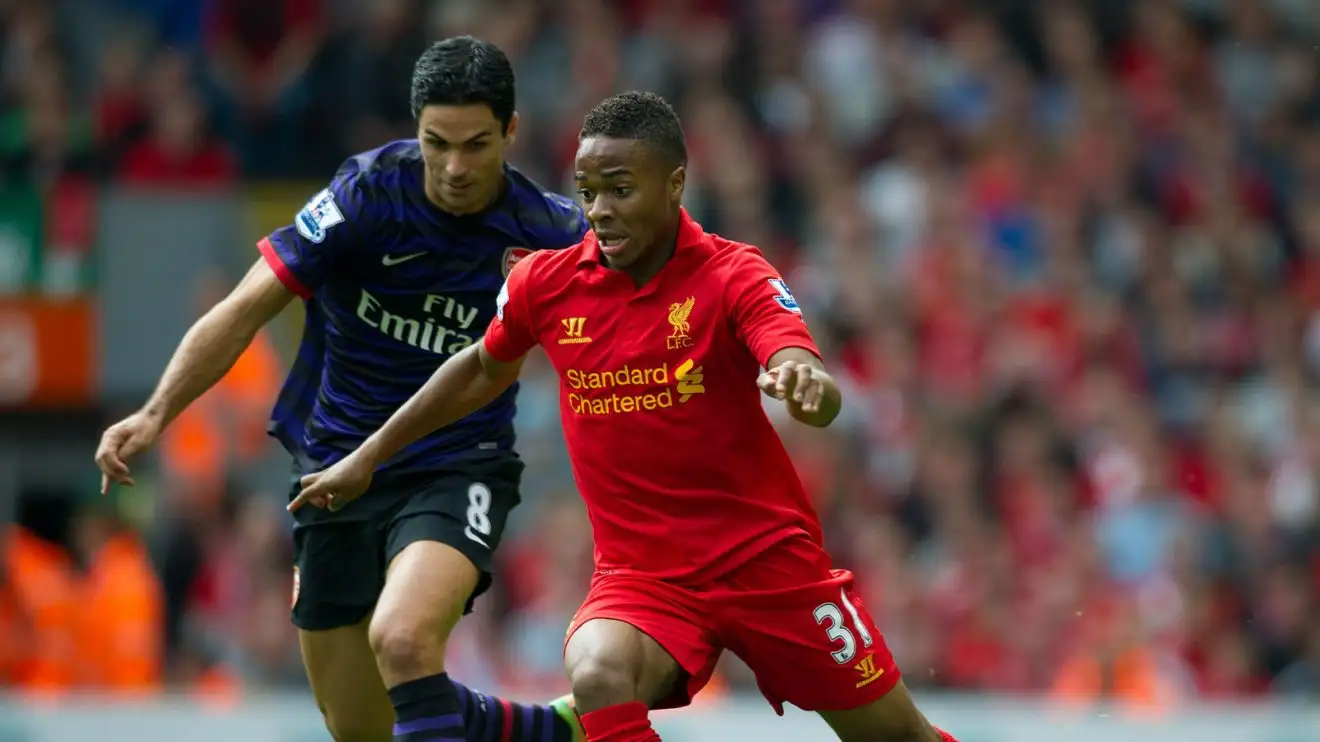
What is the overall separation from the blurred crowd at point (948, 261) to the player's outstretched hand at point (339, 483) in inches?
208

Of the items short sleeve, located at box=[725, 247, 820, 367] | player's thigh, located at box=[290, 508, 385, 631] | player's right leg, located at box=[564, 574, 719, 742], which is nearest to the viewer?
short sleeve, located at box=[725, 247, 820, 367]

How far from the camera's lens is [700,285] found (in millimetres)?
5879

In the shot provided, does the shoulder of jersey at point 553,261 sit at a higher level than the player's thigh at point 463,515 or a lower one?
higher

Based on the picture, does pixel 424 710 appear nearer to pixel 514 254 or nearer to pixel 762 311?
pixel 514 254

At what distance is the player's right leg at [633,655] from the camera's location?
225 inches

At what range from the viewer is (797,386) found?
5168mm

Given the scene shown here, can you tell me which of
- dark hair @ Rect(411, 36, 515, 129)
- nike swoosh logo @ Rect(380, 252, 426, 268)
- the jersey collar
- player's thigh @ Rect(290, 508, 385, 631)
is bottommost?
player's thigh @ Rect(290, 508, 385, 631)

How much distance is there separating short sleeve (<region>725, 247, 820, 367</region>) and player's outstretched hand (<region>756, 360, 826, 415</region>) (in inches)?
8.6

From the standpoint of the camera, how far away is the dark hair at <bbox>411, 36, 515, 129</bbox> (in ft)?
21.5

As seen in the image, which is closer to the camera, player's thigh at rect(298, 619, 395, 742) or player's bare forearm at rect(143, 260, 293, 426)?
player's bare forearm at rect(143, 260, 293, 426)

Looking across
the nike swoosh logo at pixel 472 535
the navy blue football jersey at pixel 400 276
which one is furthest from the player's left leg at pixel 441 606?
the navy blue football jersey at pixel 400 276

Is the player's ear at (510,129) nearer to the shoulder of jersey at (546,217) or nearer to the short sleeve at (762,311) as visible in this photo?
the shoulder of jersey at (546,217)

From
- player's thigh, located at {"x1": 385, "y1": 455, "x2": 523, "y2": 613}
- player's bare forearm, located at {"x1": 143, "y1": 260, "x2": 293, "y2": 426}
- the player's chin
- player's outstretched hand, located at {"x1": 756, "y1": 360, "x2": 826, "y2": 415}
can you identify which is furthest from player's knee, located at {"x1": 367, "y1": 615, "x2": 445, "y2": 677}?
player's outstretched hand, located at {"x1": 756, "y1": 360, "x2": 826, "y2": 415}

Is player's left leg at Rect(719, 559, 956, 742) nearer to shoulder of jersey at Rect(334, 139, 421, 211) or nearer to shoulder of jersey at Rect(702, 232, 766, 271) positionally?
shoulder of jersey at Rect(702, 232, 766, 271)
